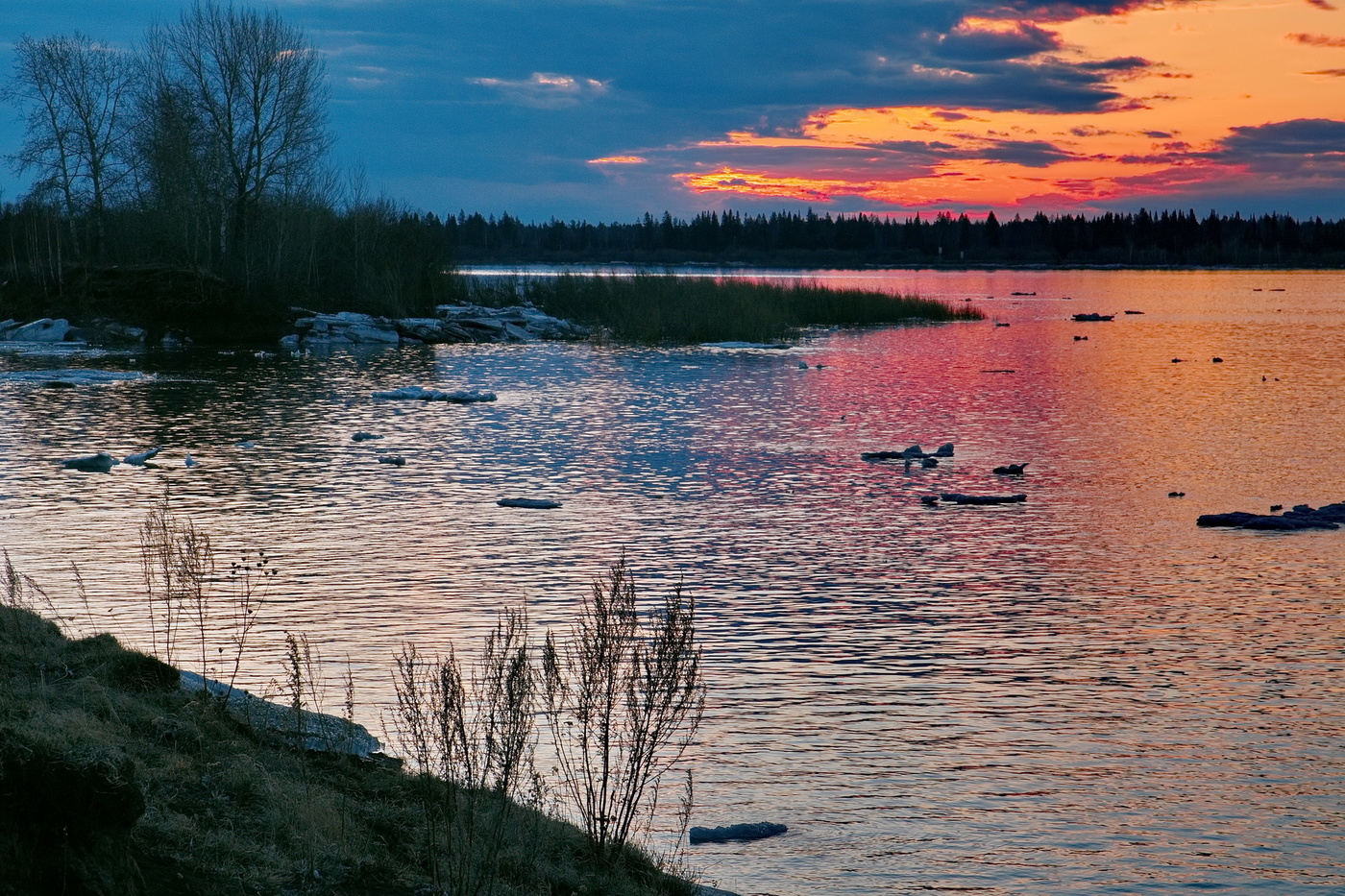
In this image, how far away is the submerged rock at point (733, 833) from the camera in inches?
262

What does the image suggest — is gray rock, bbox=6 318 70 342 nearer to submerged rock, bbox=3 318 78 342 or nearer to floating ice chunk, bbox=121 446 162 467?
submerged rock, bbox=3 318 78 342

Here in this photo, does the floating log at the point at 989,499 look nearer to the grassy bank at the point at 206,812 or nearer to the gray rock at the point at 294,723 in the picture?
the gray rock at the point at 294,723

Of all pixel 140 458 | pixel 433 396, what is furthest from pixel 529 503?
pixel 433 396

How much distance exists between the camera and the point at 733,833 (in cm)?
670

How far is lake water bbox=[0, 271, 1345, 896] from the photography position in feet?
22.7

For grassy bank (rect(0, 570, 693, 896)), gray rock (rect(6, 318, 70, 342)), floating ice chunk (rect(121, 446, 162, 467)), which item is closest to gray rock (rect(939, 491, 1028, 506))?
grassy bank (rect(0, 570, 693, 896))

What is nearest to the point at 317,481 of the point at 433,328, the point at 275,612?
the point at 275,612

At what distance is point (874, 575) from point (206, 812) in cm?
823

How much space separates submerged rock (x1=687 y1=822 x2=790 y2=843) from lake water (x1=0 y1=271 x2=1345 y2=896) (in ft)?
0.23

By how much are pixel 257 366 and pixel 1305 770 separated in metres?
35.2

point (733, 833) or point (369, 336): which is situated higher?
point (369, 336)

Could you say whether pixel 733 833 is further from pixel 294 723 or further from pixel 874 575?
pixel 874 575

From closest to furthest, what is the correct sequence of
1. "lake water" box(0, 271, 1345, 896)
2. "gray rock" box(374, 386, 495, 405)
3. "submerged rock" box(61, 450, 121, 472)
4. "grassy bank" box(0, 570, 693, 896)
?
"grassy bank" box(0, 570, 693, 896) < "lake water" box(0, 271, 1345, 896) < "submerged rock" box(61, 450, 121, 472) < "gray rock" box(374, 386, 495, 405)

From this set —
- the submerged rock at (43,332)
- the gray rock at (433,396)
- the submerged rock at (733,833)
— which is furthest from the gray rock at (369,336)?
the submerged rock at (733,833)
